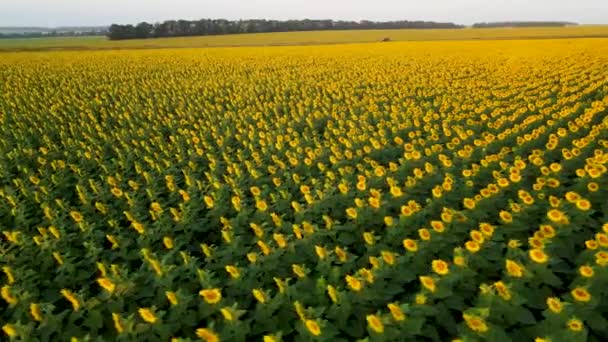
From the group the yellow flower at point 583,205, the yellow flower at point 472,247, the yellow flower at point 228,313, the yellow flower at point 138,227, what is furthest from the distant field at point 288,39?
the yellow flower at point 228,313

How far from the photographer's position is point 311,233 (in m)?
4.26

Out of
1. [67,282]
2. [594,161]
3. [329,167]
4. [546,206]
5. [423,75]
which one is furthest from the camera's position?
[423,75]

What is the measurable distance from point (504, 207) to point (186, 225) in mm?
3419

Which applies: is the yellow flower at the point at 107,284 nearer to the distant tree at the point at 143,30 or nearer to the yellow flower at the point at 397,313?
the yellow flower at the point at 397,313

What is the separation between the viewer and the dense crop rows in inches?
127

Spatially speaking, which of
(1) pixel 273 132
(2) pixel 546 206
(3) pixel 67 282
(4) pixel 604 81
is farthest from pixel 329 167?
(4) pixel 604 81

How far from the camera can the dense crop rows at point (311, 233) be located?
3.23 meters

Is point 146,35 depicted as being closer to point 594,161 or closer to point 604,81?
point 604,81

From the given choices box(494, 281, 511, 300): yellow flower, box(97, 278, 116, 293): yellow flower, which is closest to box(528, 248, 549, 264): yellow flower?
box(494, 281, 511, 300): yellow flower

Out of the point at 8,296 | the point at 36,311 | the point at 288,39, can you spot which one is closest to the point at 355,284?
the point at 36,311

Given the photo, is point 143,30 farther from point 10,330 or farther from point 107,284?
point 10,330

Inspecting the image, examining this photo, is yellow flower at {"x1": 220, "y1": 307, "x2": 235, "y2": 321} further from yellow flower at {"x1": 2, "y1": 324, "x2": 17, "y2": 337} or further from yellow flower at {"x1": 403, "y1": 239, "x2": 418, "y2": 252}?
yellow flower at {"x1": 403, "y1": 239, "x2": 418, "y2": 252}

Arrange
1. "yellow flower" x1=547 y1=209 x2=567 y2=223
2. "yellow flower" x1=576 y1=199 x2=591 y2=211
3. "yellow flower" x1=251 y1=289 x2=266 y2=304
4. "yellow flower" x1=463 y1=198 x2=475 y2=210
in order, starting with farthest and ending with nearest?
"yellow flower" x1=463 y1=198 x2=475 y2=210 < "yellow flower" x1=576 y1=199 x2=591 y2=211 < "yellow flower" x1=547 y1=209 x2=567 y2=223 < "yellow flower" x1=251 y1=289 x2=266 y2=304

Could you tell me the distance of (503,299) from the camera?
10.1 ft
